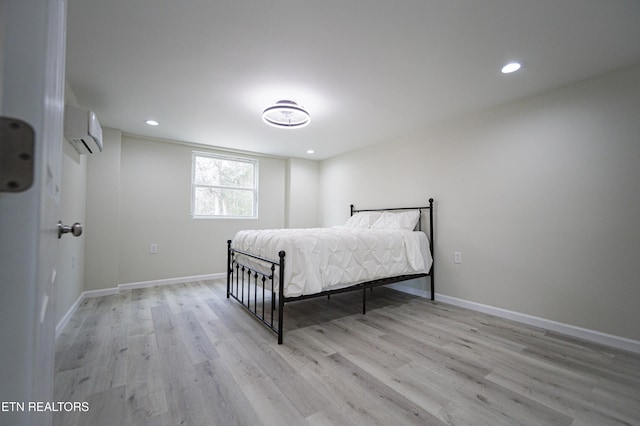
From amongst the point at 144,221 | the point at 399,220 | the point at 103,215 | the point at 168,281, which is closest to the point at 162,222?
the point at 144,221

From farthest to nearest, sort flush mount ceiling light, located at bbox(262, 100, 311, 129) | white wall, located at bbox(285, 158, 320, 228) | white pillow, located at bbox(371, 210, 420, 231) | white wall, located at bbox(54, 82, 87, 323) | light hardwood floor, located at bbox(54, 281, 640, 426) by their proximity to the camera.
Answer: white wall, located at bbox(285, 158, 320, 228), white pillow, located at bbox(371, 210, 420, 231), flush mount ceiling light, located at bbox(262, 100, 311, 129), white wall, located at bbox(54, 82, 87, 323), light hardwood floor, located at bbox(54, 281, 640, 426)

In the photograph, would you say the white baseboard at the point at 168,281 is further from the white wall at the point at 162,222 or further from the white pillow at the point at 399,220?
the white pillow at the point at 399,220

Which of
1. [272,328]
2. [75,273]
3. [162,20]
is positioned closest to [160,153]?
[75,273]

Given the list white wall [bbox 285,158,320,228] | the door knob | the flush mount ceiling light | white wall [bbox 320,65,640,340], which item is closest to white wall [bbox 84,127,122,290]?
the flush mount ceiling light

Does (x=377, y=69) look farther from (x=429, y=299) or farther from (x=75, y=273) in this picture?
(x=75, y=273)

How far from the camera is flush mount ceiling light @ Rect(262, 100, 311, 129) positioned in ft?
8.59

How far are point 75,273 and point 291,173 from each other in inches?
140

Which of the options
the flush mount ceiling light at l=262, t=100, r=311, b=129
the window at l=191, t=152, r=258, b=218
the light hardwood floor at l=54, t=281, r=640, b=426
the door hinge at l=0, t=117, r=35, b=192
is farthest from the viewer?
the window at l=191, t=152, r=258, b=218

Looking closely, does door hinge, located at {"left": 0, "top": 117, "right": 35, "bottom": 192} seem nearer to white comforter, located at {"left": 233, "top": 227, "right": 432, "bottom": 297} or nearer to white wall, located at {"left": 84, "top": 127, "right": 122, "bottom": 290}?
white comforter, located at {"left": 233, "top": 227, "right": 432, "bottom": 297}

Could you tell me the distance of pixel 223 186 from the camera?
15.7ft

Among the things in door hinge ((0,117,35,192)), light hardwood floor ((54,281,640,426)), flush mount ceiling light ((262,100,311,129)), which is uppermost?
flush mount ceiling light ((262,100,311,129))

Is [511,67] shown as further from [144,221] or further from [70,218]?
[144,221]

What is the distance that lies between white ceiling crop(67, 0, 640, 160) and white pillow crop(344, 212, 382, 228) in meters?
1.54

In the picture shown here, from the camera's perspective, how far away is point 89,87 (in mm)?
2557
